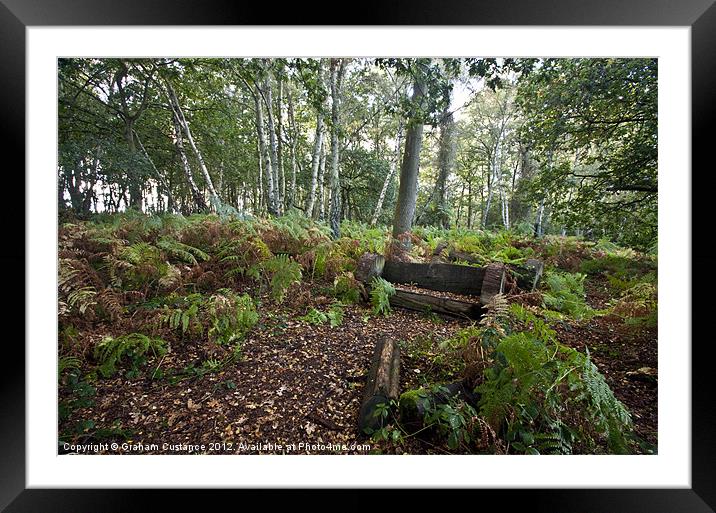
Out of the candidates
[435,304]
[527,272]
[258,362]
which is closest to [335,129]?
[435,304]

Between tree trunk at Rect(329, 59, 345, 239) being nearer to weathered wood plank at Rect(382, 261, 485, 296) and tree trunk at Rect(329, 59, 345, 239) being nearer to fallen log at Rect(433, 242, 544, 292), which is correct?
weathered wood plank at Rect(382, 261, 485, 296)

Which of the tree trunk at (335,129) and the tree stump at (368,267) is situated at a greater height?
the tree trunk at (335,129)

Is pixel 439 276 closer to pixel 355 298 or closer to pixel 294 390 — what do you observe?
pixel 355 298

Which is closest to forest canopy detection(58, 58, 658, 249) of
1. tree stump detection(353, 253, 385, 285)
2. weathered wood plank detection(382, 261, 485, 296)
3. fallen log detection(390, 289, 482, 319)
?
weathered wood plank detection(382, 261, 485, 296)

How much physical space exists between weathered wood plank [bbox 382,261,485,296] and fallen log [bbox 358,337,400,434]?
3.57ft

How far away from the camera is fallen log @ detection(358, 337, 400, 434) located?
1277mm

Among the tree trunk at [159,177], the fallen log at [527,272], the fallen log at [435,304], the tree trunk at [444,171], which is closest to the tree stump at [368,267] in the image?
the fallen log at [435,304]

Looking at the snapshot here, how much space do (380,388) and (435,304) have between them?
49.0 inches

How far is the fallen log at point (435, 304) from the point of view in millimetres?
2293

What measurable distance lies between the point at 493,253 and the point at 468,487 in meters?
2.87

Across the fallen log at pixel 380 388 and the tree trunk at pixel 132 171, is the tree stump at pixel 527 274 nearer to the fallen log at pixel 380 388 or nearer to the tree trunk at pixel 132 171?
the fallen log at pixel 380 388
